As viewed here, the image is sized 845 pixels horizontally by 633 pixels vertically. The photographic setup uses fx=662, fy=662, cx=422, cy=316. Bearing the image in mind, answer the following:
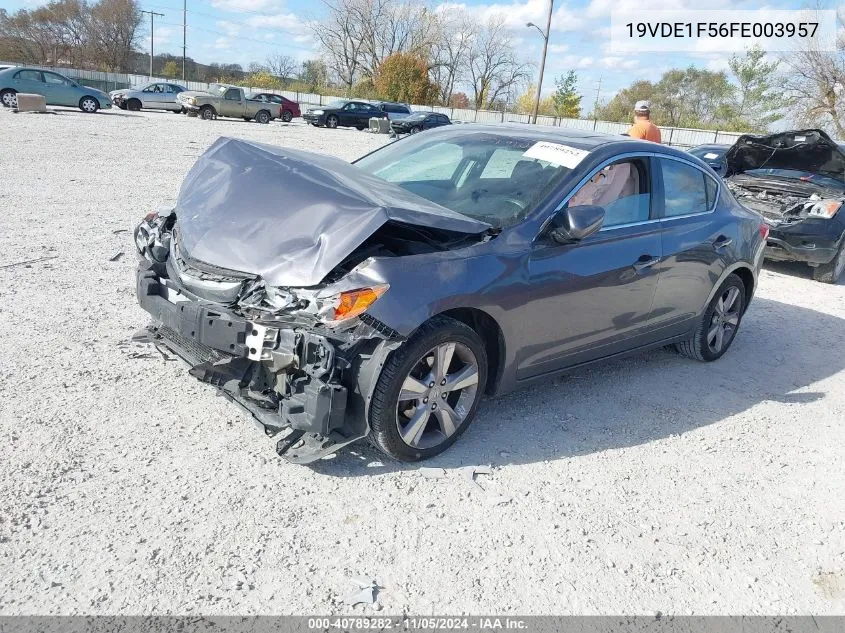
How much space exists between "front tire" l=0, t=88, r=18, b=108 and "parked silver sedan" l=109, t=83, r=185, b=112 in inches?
250

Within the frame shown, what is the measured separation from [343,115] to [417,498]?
31675 millimetres

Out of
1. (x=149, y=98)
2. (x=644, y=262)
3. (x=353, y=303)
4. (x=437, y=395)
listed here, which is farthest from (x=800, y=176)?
(x=149, y=98)

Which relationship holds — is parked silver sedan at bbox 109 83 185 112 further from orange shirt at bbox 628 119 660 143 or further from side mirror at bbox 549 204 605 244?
side mirror at bbox 549 204 605 244

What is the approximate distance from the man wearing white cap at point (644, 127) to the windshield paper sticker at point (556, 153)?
13.6 feet

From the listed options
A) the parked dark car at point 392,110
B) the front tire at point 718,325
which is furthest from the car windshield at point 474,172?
the parked dark car at point 392,110

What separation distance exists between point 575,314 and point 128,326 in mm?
3112

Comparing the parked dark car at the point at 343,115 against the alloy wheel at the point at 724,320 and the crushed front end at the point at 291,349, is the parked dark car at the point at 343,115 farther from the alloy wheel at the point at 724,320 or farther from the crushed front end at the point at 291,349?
the crushed front end at the point at 291,349

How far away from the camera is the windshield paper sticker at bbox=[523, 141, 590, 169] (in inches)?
158

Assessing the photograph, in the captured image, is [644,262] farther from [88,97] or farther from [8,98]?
[88,97]

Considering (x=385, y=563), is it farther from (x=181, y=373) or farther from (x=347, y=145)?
(x=347, y=145)

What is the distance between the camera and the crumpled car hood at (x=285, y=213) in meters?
3.17

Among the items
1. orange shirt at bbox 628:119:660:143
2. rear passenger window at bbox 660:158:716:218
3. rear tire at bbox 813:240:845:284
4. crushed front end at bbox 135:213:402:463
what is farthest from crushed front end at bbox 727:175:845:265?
crushed front end at bbox 135:213:402:463

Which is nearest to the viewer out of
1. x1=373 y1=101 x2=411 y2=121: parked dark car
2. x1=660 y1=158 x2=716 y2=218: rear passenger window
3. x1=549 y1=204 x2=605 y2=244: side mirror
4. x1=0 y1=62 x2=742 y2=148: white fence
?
x1=549 y1=204 x2=605 y2=244: side mirror

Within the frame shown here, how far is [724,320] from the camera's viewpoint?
544cm
